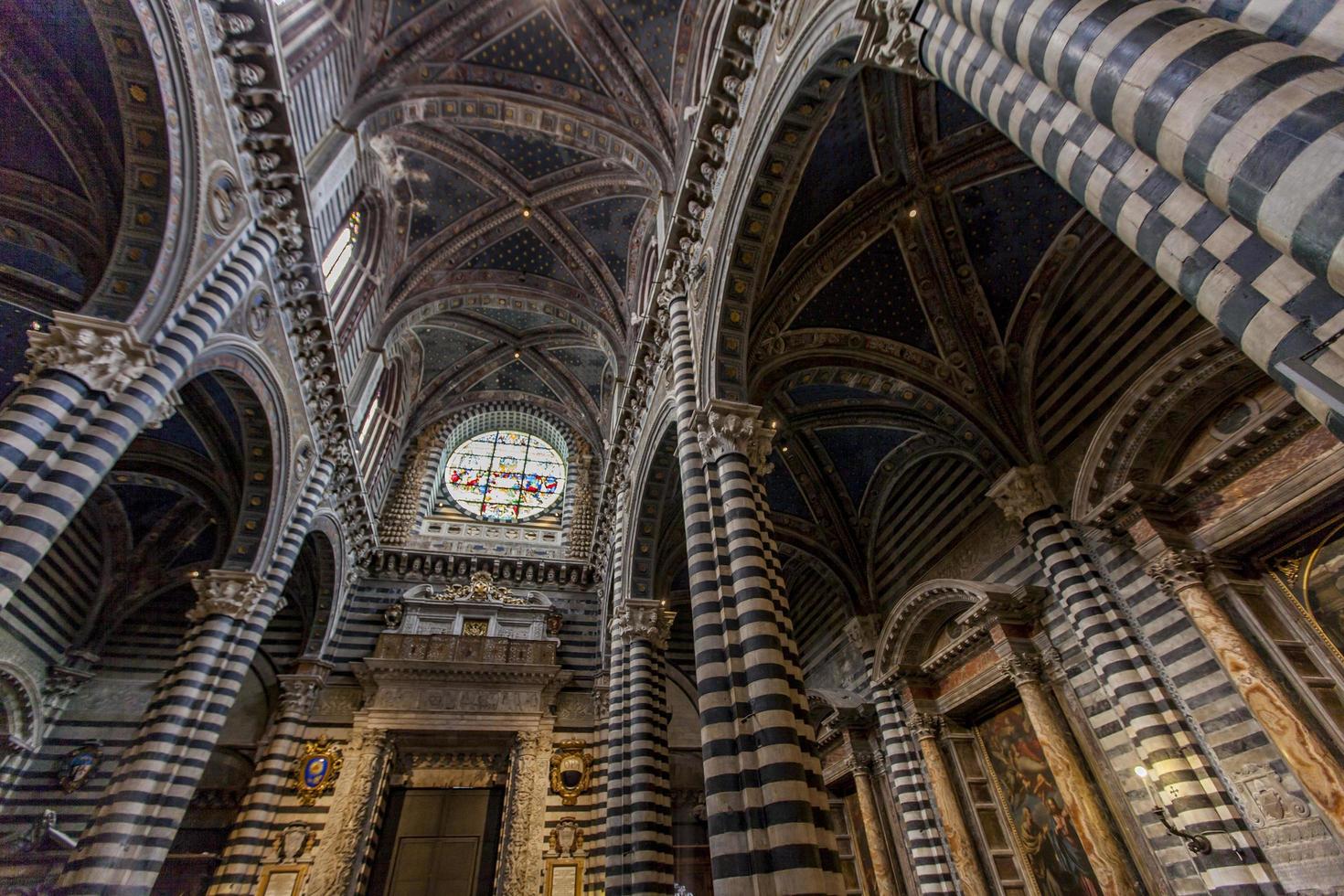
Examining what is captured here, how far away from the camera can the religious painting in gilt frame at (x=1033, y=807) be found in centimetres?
824

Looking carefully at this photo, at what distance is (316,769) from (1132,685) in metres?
14.2

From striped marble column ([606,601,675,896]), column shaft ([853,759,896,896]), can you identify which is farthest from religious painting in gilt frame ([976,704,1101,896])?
striped marble column ([606,601,675,896])

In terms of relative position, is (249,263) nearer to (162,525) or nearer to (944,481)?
(162,525)

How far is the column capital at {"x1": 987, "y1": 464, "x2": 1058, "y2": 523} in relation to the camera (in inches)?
362

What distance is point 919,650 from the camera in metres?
11.5

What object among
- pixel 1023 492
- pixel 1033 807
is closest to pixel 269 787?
pixel 1033 807

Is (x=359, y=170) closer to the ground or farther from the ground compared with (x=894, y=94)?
farther from the ground

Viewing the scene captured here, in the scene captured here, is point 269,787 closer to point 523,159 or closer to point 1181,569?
point 523,159

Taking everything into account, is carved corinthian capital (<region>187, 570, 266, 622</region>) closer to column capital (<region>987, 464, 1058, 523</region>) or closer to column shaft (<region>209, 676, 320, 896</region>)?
column shaft (<region>209, 676, 320, 896</region>)

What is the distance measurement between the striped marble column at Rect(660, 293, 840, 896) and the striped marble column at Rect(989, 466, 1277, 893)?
4.48m

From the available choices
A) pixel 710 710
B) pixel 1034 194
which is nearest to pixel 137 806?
pixel 710 710

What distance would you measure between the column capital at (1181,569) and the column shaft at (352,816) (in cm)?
1386

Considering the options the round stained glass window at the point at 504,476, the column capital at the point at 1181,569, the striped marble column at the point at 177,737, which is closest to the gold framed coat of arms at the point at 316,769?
the striped marble column at the point at 177,737

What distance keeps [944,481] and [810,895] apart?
882cm
